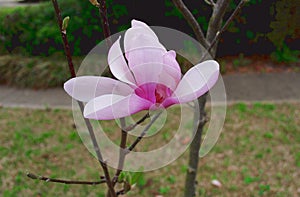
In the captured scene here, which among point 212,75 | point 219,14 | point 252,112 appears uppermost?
point 212,75

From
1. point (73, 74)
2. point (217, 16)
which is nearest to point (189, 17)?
point (217, 16)

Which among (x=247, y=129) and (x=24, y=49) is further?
(x=24, y=49)

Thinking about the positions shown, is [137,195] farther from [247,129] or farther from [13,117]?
[13,117]

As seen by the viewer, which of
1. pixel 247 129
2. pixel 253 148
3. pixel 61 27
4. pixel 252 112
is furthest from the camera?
pixel 252 112

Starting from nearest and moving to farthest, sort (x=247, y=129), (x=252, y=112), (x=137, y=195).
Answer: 1. (x=137, y=195)
2. (x=247, y=129)
3. (x=252, y=112)

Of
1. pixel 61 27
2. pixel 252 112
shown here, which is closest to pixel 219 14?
pixel 61 27

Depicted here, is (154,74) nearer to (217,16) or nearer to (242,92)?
(217,16)
